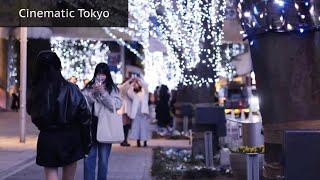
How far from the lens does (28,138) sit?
53.6 ft

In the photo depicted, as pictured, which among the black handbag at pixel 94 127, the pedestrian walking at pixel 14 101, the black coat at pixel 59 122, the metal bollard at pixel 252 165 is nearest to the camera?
the metal bollard at pixel 252 165

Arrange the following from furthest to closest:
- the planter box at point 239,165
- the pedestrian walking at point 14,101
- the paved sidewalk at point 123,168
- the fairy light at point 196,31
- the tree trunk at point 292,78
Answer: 1. the pedestrian walking at point 14,101
2. the fairy light at point 196,31
3. the paved sidewalk at point 123,168
4. the planter box at point 239,165
5. the tree trunk at point 292,78

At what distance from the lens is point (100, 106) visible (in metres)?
7.84

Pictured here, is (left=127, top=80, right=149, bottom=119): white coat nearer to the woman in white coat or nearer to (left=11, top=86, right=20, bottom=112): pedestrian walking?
the woman in white coat

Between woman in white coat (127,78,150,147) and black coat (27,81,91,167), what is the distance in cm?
879

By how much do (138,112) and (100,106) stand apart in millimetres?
7204

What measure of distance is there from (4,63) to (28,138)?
69.3 feet

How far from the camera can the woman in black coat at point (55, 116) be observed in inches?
233

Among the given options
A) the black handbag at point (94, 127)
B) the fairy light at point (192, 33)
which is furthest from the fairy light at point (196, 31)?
the black handbag at point (94, 127)

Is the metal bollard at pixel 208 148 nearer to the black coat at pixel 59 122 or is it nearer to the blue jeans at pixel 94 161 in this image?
the blue jeans at pixel 94 161

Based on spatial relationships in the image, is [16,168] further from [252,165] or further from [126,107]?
[252,165]

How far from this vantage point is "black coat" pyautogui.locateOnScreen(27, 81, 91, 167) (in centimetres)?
590

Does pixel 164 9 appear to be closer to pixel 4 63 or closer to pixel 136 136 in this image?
pixel 136 136

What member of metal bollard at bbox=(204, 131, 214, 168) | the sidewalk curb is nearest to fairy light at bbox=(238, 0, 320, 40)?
metal bollard at bbox=(204, 131, 214, 168)
